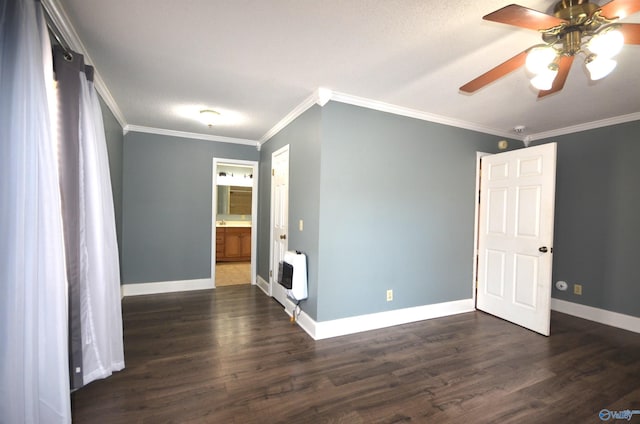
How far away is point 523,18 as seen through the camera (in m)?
1.33

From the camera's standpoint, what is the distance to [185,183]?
4.45m

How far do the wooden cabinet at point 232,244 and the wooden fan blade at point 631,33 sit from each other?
20.8 ft

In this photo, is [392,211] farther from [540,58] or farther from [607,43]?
[607,43]

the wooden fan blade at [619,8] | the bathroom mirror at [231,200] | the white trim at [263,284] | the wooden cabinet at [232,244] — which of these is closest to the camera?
the wooden fan blade at [619,8]

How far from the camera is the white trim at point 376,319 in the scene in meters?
2.86

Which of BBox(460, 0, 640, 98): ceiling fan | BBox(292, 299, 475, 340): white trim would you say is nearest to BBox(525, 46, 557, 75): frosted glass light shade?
BBox(460, 0, 640, 98): ceiling fan

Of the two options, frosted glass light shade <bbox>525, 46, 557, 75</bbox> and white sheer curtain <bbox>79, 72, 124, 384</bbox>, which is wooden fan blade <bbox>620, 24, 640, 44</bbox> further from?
white sheer curtain <bbox>79, 72, 124, 384</bbox>

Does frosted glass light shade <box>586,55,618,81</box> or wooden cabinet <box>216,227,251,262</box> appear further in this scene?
wooden cabinet <box>216,227,251,262</box>

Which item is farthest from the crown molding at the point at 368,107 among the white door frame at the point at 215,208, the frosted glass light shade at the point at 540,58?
the frosted glass light shade at the point at 540,58

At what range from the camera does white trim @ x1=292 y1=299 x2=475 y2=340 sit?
2855mm

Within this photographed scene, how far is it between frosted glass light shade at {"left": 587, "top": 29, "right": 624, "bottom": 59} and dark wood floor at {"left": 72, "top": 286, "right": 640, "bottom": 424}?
2159mm

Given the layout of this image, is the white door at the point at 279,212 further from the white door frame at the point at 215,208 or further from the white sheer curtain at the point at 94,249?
the white sheer curtain at the point at 94,249

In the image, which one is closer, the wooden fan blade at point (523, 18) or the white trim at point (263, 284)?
the wooden fan blade at point (523, 18)

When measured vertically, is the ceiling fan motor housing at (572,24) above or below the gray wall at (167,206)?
above
